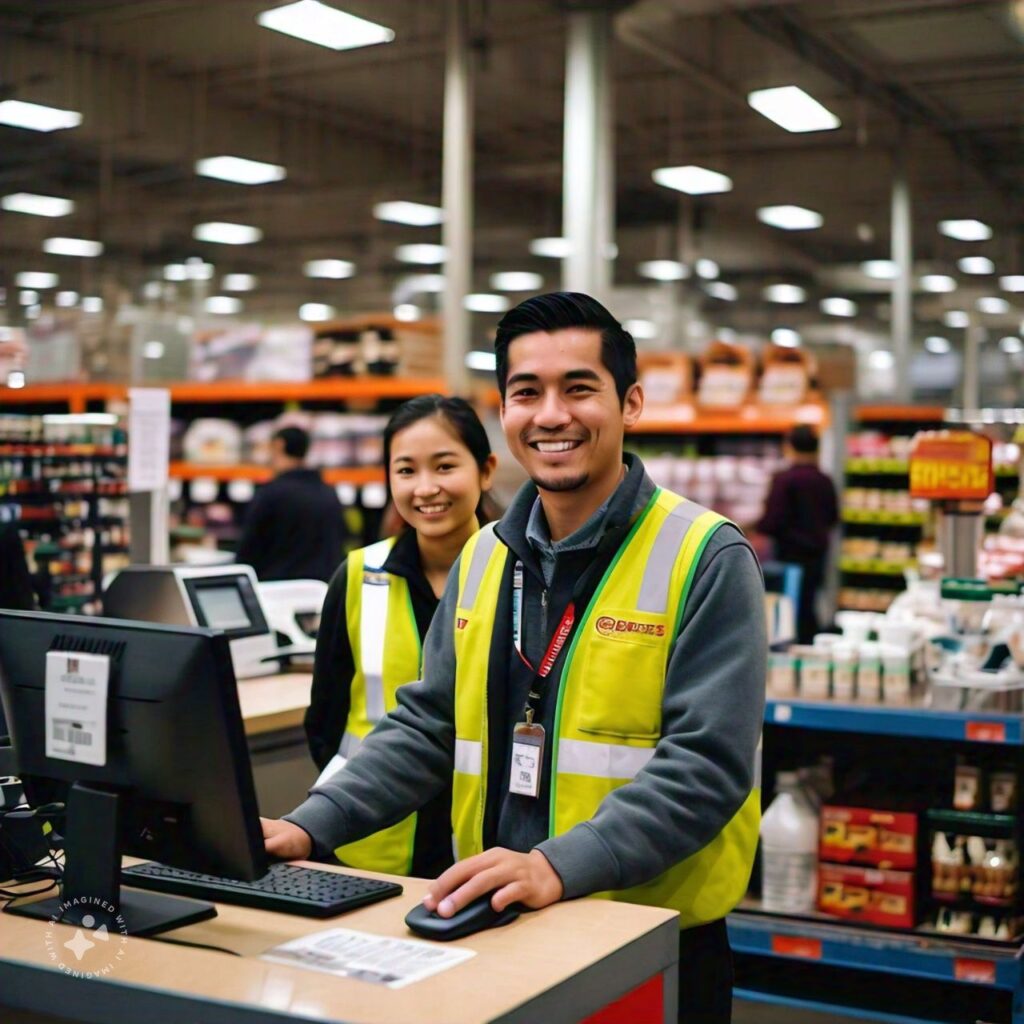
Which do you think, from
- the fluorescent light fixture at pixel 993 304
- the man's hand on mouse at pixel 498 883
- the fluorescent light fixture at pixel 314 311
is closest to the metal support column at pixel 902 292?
the fluorescent light fixture at pixel 993 304

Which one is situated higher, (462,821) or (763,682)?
(763,682)

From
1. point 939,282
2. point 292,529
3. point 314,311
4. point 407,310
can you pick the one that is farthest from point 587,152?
point 314,311

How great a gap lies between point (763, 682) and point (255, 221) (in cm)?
1704

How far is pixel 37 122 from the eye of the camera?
13.0 metres

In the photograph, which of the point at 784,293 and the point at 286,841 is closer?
the point at 286,841

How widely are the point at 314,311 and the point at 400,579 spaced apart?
1912cm

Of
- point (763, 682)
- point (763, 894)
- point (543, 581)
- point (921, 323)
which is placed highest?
point (921, 323)

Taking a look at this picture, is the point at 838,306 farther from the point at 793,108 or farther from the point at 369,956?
the point at 369,956

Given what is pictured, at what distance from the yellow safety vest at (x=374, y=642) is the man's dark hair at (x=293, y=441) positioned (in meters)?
4.17

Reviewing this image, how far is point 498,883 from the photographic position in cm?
188

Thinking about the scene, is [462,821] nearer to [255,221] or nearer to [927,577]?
[927,577]

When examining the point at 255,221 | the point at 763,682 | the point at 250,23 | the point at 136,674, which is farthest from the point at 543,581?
the point at 255,221

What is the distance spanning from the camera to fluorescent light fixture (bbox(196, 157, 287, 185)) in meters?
14.5

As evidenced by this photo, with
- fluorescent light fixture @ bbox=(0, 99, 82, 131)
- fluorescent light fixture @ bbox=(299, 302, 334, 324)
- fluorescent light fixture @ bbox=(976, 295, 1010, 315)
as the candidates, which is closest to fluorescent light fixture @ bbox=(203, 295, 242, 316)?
fluorescent light fixture @ bbox=(299, 302, 334, 324)
